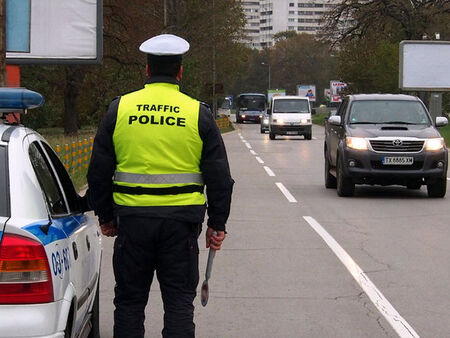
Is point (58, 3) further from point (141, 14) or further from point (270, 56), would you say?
point (270, 56)

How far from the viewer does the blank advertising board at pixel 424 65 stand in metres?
40.2

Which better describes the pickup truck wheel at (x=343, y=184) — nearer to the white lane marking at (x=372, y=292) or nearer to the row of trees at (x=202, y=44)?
the white lane marking at (x=372, y=292)

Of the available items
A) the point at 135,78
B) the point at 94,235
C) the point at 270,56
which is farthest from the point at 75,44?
the point at 270,56

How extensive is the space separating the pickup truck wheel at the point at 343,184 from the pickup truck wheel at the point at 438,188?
1347 millimetres

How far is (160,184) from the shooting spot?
4738mm

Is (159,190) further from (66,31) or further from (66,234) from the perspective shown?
(66,31)

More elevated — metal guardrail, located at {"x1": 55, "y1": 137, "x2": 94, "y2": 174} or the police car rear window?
the police car rear window

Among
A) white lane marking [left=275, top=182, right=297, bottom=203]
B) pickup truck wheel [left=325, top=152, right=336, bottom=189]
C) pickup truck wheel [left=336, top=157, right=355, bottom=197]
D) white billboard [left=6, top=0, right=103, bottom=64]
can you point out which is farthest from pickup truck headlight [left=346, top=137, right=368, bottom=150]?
white billboard [left=6, top=0, right=103, bottom=64]

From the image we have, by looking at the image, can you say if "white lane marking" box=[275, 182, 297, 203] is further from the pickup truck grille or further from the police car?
the police car

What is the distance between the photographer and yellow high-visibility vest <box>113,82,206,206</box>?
4.75 metres

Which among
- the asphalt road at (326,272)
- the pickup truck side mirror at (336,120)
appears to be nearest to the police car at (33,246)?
the asphalt road at (326,272)

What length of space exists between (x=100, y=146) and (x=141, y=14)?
39.9 metres

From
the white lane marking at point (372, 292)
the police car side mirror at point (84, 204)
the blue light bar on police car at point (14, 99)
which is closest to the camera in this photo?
the blue light bar on police car at point (14, 99)

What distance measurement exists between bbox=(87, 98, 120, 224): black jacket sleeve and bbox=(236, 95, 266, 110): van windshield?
83.2 meters
